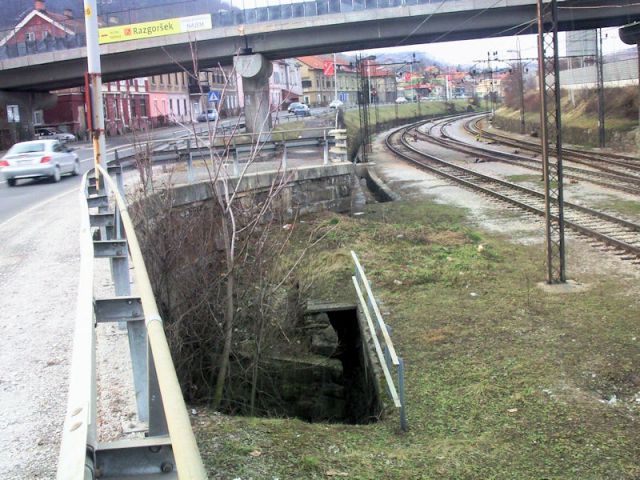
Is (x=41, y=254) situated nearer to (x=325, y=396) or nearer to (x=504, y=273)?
(x=325, y=396)

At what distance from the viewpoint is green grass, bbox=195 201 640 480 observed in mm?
5715

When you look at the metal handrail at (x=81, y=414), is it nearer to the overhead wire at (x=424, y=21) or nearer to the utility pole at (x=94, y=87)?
the utility pole at (x=94, y=87)

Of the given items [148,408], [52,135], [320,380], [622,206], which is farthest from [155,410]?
[52,135]

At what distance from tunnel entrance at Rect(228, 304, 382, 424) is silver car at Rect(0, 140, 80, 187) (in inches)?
618

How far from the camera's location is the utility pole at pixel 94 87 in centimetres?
1135

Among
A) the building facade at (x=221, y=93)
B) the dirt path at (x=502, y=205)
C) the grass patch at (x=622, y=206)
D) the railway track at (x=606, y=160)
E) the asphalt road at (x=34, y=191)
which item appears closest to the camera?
the building facade at (x=221, y=93)

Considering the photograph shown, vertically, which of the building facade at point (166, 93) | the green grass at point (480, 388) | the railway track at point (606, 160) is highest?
the building facade at point (166, 93)

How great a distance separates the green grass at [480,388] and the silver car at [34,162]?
14.0 metres

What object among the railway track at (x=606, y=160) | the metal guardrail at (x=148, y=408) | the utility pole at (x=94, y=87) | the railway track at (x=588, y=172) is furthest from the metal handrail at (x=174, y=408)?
the railway track at (x=606, y=160)

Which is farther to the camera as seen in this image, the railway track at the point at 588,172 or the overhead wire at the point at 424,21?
the overhead wire at the point at 424,21

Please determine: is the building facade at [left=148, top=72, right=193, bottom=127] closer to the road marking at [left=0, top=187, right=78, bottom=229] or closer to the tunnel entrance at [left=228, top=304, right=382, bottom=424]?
the road marking at [left=0, top=187, right=78, bottom=229]

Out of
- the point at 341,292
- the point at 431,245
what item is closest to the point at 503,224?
the point at 431,245

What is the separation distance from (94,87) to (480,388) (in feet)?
25.5

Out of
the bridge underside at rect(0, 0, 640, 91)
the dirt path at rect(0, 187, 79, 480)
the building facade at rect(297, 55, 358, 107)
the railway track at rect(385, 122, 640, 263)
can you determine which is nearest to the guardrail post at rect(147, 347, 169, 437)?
the dirt path at rect(0, 187, 79, 480)
